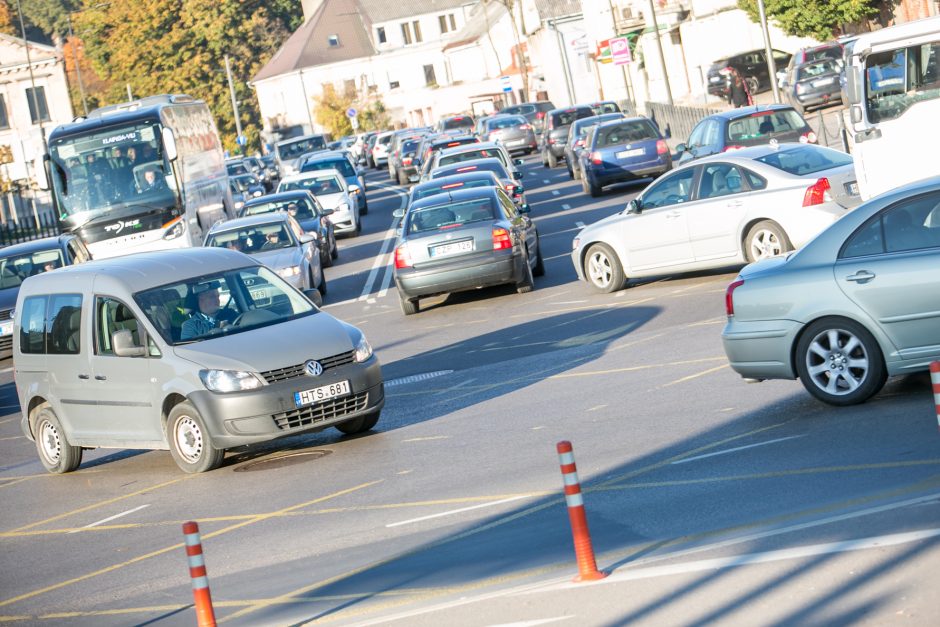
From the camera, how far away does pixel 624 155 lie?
35125mm

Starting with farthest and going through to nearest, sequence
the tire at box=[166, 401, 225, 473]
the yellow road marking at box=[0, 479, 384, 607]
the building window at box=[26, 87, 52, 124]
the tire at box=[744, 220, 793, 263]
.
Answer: the building window at box=[26, 87, 52, 124] < the tire at box=[744, 220, 793, 263] < the tire at box=[166, 401, 225, 473] < the yellow road marking at box=[0, 479, 384, 607]

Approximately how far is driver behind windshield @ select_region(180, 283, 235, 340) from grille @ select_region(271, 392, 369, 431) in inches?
47.4

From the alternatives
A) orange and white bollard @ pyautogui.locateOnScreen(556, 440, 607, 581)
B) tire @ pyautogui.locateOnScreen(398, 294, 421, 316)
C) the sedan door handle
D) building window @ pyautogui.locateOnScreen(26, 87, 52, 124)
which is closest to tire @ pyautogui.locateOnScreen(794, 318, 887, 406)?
the sedan door handle

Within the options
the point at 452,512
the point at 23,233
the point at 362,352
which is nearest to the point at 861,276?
the point at 452,512

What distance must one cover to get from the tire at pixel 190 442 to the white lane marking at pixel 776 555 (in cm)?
581

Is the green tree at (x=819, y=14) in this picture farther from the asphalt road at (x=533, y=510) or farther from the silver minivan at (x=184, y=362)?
the silver minivan at (x=184, y=362)

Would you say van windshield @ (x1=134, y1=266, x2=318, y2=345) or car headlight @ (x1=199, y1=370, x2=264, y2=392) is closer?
car headlight @ (x1=199, y1=370, x2=264, y2=392)

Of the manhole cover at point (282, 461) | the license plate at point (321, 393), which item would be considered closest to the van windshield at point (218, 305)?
the license plate at point (321, 393)

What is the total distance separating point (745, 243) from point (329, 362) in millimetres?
7259

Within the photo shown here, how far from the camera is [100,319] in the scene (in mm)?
13375

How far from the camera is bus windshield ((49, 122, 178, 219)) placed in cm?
2839

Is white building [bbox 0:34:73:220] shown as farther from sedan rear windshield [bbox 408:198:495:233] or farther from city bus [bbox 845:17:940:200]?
city bus [bbox 845:17:940:200]

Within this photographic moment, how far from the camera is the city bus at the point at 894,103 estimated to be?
15.7 m

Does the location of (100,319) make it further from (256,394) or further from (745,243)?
(745,243)
